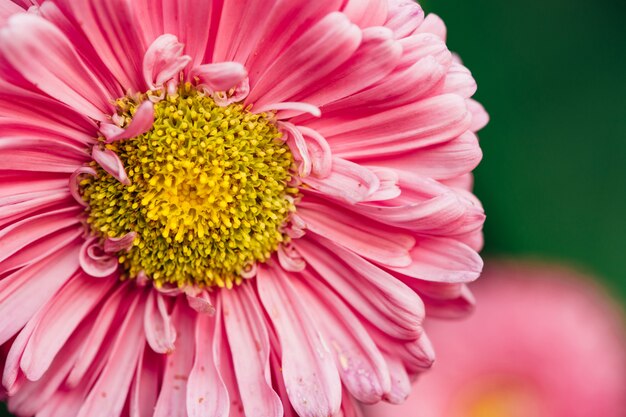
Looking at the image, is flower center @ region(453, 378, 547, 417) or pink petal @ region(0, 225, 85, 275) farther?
flower center @ region(453, 378, 547, 417)

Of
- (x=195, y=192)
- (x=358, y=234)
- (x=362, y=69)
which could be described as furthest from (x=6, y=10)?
(x=358, y=234)

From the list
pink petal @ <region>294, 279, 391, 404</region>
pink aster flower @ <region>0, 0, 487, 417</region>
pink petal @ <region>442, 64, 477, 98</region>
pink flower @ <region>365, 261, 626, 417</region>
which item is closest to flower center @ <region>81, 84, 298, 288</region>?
pink aster flower @ <region>0, 0, 487, 417</region>

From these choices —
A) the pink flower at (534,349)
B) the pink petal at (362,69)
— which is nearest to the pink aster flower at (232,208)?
the pink petal at (362,69)

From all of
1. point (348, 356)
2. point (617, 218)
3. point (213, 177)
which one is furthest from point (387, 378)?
point (617, 218)

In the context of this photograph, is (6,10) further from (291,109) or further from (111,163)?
(291,109)

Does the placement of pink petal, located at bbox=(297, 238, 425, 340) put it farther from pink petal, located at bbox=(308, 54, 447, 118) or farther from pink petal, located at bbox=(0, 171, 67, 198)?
pink petal, located at bbox=(0, 171, 67, 198)

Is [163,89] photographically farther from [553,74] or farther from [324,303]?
[553,74]
